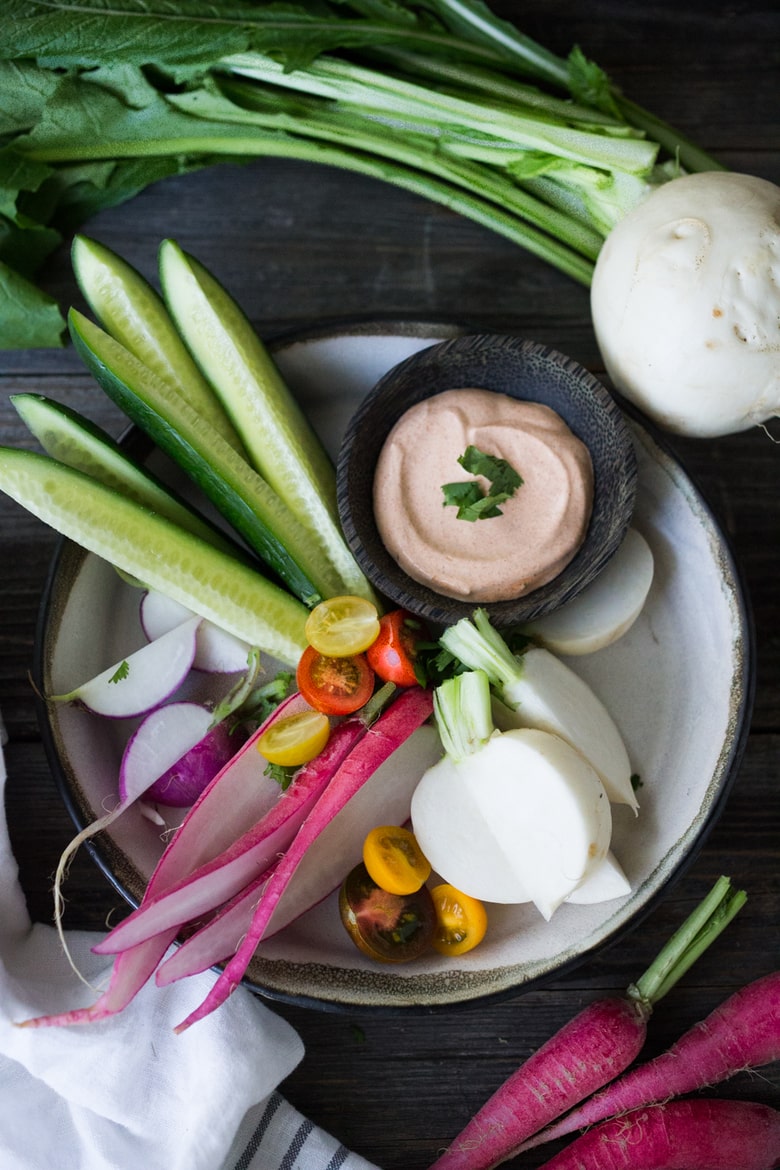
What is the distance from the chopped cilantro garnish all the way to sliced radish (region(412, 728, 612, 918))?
41 cm

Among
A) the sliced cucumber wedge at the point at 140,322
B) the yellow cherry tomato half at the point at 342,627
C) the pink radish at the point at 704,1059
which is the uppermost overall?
the sliced cucumber wedge at the point at 140,322

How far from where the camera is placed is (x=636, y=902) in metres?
1.75

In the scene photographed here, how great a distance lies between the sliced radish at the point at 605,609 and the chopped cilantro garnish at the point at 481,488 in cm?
25

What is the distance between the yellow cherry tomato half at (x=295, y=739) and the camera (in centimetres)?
174

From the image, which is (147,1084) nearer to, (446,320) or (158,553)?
(158,553)

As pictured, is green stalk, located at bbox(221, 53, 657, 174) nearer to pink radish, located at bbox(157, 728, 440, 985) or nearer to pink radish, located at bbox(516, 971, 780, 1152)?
pink radish, located at bbox(157, 728, 440, 985)

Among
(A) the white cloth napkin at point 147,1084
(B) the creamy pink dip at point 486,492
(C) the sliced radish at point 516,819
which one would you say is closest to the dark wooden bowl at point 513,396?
(B) the creamy pink dip at point 486,492

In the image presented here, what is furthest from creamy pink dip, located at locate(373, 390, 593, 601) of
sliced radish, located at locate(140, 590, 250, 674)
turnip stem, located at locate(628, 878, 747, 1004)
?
turnip stem, located at locate(628, 878, 747, 1004)

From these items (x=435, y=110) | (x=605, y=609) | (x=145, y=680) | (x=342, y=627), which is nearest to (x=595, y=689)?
(x=605, y=609)

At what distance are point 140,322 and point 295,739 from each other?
0.89 meters

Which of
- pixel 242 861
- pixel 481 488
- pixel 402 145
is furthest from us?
pixel 402 145

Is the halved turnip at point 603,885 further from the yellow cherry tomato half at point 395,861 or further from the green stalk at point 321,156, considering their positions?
the green stalk at point 321,156

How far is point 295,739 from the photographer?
1.75 m

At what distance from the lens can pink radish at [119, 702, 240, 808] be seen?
182 cm
